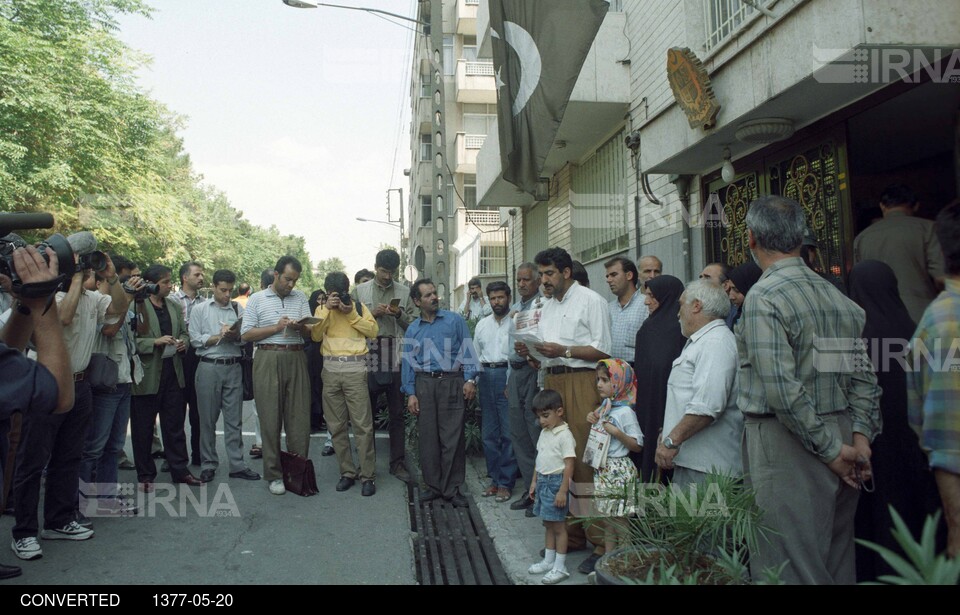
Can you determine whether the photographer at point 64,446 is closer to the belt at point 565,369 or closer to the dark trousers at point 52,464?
the dark trousers at point 52,464

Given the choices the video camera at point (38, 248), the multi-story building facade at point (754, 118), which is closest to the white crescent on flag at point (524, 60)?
the multi-story building facade at point (754, 118)

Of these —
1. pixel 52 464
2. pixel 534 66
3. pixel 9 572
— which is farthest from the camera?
pixel 534 66

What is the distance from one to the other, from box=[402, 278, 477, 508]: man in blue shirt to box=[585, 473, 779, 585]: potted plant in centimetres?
334

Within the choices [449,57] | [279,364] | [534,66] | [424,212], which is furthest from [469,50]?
[279,364]

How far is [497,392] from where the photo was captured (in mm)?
6504

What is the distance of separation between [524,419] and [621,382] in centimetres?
A: 168

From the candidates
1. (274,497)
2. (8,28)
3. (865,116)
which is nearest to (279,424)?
(274,497)

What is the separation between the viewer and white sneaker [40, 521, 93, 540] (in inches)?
185

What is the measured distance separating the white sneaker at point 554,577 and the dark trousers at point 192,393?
432cm

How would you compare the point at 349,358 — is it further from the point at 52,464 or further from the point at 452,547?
the point at 52,464

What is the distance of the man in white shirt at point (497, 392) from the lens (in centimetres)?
629

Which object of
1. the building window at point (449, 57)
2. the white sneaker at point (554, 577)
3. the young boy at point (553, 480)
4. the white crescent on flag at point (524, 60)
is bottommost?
the white sneaker at point (554, 577)

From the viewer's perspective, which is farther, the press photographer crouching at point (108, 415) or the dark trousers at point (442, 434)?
the dark trousers at point (442, 434)

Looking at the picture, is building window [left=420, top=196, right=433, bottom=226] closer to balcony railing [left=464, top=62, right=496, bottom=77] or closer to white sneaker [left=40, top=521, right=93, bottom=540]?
balcony railing [left=464, top=62, right=496, bottom=77]
